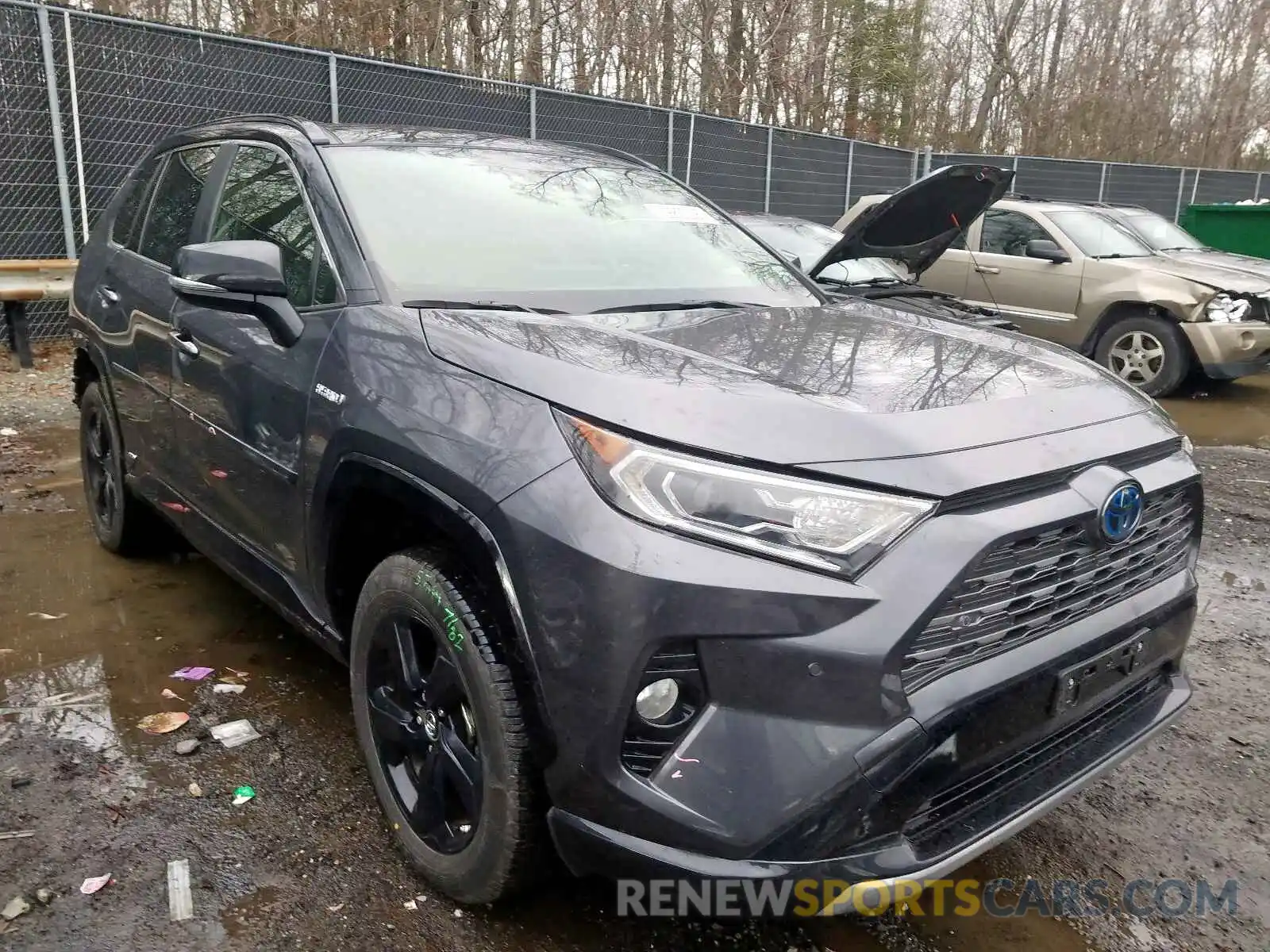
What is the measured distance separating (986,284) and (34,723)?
26.5ft

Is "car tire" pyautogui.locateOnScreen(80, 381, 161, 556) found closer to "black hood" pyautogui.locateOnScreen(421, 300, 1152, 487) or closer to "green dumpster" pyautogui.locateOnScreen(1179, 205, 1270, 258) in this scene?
"black hood" pyautogui.locateOnScreen(421, 300, 1152, 487)

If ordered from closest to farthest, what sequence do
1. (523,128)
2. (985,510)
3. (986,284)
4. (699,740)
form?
(699,740)
(985,510)
(986,284)
(523,128)

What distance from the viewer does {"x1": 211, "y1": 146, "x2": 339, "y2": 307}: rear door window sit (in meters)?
2.58

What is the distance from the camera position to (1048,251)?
8.67 metres

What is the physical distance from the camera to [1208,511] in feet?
17.7

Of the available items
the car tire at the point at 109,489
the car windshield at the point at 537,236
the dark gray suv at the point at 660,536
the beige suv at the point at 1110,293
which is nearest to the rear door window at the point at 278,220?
the dark gray suv at the point at 660,536

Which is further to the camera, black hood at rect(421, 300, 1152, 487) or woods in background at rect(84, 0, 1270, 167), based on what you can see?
woods in background at rect(84, 0, 1270, 167)

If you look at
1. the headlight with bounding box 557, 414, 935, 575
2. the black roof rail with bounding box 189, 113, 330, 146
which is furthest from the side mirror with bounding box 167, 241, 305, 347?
the headlight with bounding box 557, 414, 935, 575

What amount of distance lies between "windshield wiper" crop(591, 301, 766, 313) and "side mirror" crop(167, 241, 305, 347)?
80cm

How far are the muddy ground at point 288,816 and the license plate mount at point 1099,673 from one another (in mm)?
621

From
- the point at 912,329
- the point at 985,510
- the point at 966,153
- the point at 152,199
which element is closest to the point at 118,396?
the point at 152,199

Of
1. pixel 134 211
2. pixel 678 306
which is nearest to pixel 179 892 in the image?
pixel 678 306

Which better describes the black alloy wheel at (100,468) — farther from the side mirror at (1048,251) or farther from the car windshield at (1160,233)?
the car windshield at (1160,233)

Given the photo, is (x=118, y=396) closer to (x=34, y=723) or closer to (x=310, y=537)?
(x=34, y=723)
